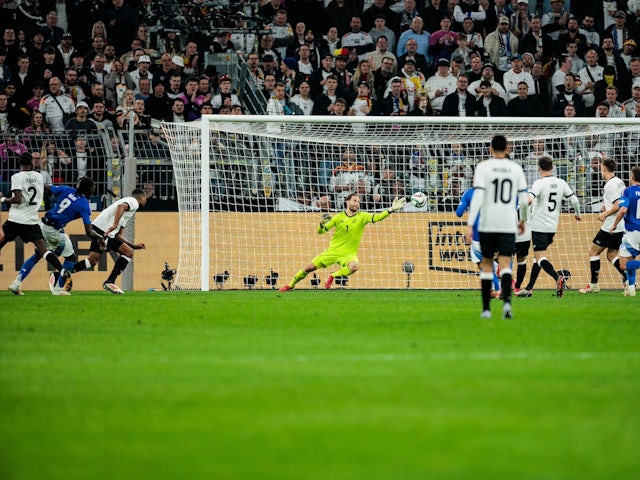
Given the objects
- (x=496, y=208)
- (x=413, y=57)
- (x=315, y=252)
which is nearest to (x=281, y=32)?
(x=413, y=57)

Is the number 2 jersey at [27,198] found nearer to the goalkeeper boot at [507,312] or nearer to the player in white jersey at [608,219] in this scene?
the goalkeeper boot at [507,312]

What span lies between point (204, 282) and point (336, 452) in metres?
14.5

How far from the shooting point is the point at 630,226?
17469 mm

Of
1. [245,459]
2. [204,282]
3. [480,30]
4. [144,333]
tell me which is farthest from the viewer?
[480,30]

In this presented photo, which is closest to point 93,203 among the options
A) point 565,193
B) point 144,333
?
point 565,193

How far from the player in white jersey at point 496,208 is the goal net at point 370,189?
337 inches

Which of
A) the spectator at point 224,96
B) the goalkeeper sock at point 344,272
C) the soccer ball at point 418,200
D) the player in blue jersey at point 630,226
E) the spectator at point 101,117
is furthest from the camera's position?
the spectator at point 224,96

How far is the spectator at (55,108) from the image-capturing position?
22.0 meters

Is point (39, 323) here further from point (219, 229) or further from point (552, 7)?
point (552, 7)

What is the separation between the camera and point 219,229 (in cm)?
2133

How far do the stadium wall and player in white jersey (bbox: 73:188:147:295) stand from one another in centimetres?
303

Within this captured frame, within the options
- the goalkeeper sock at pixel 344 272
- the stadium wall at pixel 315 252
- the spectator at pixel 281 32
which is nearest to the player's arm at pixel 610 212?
the stadium wall at pixel 315 252

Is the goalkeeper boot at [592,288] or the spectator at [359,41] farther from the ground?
the spectator at [359,41]

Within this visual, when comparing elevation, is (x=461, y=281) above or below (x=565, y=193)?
below
